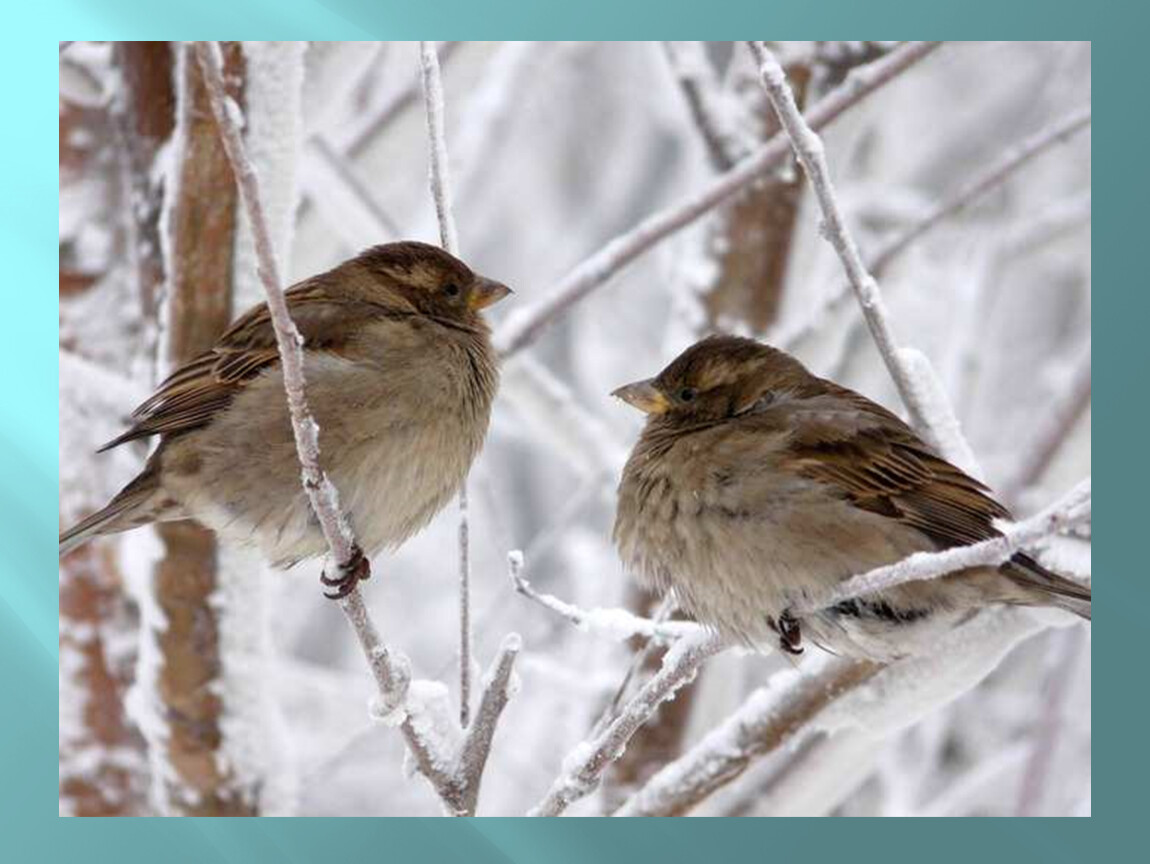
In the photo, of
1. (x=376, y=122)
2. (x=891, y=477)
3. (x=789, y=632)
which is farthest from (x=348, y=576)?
(x=376, y=122)

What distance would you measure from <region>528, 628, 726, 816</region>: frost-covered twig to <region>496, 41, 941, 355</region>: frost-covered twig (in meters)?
1.16

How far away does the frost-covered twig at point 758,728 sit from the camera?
3.88 meters

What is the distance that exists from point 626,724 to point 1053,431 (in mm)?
3206

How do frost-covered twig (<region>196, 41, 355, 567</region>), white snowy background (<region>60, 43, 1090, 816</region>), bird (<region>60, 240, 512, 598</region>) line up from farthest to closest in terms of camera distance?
1. white snowy background (<region>60, 43, 1090, 816</region>)
2. bird (<region>60, 240, 512, 598</region>)
3. frost-covered twig (<region>196, 41, 355, 567</region>)

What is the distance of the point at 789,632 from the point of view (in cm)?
325

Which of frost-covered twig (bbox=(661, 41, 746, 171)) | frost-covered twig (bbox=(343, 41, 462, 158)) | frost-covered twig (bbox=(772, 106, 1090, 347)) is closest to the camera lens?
frost-covered twig (bbox=(772, 106, 1090, 347))

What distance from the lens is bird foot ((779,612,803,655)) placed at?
3.25m

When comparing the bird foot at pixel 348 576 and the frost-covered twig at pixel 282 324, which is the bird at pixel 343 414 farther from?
the frost-covered twig at pixel 282 324

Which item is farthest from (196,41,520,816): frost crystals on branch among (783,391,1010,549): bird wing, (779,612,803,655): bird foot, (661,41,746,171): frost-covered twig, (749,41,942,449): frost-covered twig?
(661,41,746,171): frost-covered twig

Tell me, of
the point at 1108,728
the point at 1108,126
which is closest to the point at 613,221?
the point at 1108,126

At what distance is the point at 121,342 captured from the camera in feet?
15.6

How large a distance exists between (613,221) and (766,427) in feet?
15.7

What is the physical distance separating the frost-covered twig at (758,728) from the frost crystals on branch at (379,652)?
0.77 m

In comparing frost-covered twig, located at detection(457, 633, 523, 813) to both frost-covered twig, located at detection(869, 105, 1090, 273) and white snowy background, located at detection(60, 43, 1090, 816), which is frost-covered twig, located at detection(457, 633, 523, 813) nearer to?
white snowy background, located at detection(60, 43, 1090, 816)
